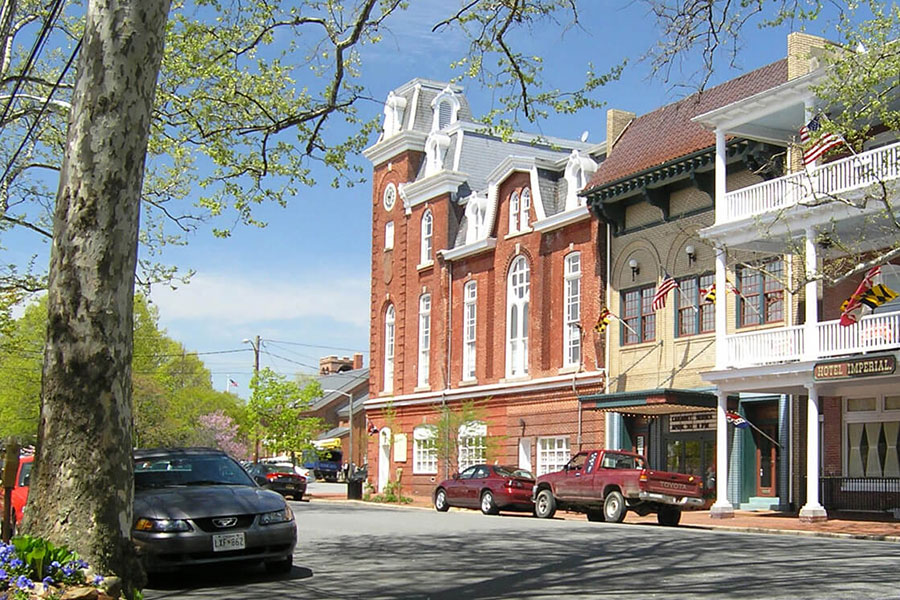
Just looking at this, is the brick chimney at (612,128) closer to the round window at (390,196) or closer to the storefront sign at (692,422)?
the storefront sign at (692,422)

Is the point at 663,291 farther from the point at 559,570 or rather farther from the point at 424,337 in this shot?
the point at 559,570

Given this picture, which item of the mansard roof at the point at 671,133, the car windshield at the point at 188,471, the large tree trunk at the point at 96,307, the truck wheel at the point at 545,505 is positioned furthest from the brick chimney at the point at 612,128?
the large tree trunk at the point at 96,307

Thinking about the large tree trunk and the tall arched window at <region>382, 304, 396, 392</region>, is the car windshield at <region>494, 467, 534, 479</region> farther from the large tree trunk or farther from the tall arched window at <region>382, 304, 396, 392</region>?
the large tree trunk

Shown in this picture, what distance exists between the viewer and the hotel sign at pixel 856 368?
23516 mm

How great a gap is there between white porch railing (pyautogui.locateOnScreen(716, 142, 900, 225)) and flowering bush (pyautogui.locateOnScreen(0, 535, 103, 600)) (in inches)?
648

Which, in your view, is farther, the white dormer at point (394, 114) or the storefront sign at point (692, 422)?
the white dormer at point (394, 114)

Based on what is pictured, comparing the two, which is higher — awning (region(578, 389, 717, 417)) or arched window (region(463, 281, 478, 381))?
arched window (region(463, 281, 478, 381))

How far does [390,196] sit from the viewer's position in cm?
4834

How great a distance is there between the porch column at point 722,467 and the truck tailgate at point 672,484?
225 cm

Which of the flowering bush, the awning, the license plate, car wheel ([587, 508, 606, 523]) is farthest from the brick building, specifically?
the flowering bush

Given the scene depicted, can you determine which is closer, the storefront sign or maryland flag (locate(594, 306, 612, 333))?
the storefront sign

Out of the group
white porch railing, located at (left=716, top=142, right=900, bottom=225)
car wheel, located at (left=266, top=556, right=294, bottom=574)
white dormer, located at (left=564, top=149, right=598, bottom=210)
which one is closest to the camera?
car wheel, located at (left=266, top=556, right=294, bottom=574)

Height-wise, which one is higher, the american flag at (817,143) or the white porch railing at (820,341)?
the american flag at (817,143)

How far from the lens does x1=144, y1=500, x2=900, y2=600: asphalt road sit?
34.7ft
